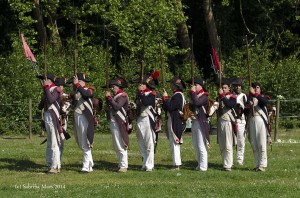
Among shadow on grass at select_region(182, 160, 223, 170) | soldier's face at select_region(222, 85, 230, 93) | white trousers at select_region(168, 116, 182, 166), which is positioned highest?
soldier's face at select_region(222, 85, 230, 93)

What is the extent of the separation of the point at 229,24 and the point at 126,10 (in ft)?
28.2

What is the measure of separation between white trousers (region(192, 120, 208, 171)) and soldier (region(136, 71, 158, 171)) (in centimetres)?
102

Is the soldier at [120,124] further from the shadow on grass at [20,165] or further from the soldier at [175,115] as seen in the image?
the shadow on grass at [20,165]

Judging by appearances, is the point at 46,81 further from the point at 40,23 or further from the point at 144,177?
the point at 40,23

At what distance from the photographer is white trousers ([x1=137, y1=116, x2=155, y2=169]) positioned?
65.6 feet

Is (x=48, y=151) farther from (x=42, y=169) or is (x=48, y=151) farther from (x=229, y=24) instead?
(x=229, y=24)

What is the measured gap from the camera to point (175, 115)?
20.3 metres

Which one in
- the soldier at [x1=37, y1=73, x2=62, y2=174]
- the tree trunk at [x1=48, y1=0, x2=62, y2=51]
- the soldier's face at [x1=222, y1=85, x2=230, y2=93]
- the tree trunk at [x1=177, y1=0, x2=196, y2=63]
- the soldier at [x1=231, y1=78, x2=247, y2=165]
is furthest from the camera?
the tree trunk at [x1=177, y1=0, x2=196, y2=63]

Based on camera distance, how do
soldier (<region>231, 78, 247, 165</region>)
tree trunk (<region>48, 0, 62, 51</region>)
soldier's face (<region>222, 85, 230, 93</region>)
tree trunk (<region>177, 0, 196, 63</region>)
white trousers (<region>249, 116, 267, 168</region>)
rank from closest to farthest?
1. white trousers (<region>249, 116, 267, 168</region>)
2. soldier's face (<region>222, 85, 230, 93</region>)
3. soldier (<region>231, 78, 247, 165</region>)
4. tree trunk (<region>48, 0, 62, 51</region>)
5. tree trunk (<region>177, 0, 196, 63</region>)

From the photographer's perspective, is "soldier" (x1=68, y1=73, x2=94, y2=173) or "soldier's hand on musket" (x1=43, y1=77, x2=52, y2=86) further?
"soldier" (x1=68, y1=73, x2=94, y2=173)

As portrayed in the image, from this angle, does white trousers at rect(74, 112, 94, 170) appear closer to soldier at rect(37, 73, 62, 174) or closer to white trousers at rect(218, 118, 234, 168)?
soldier at rect(37, 73, 62, 174)

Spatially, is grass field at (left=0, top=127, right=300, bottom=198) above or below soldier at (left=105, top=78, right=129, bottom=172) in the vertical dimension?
below

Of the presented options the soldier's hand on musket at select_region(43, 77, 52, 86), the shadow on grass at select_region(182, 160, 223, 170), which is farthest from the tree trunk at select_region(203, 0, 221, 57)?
the soldier's hand on musket at select_region(43, 77, 52, 86)

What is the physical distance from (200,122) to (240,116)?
1.05 meters
